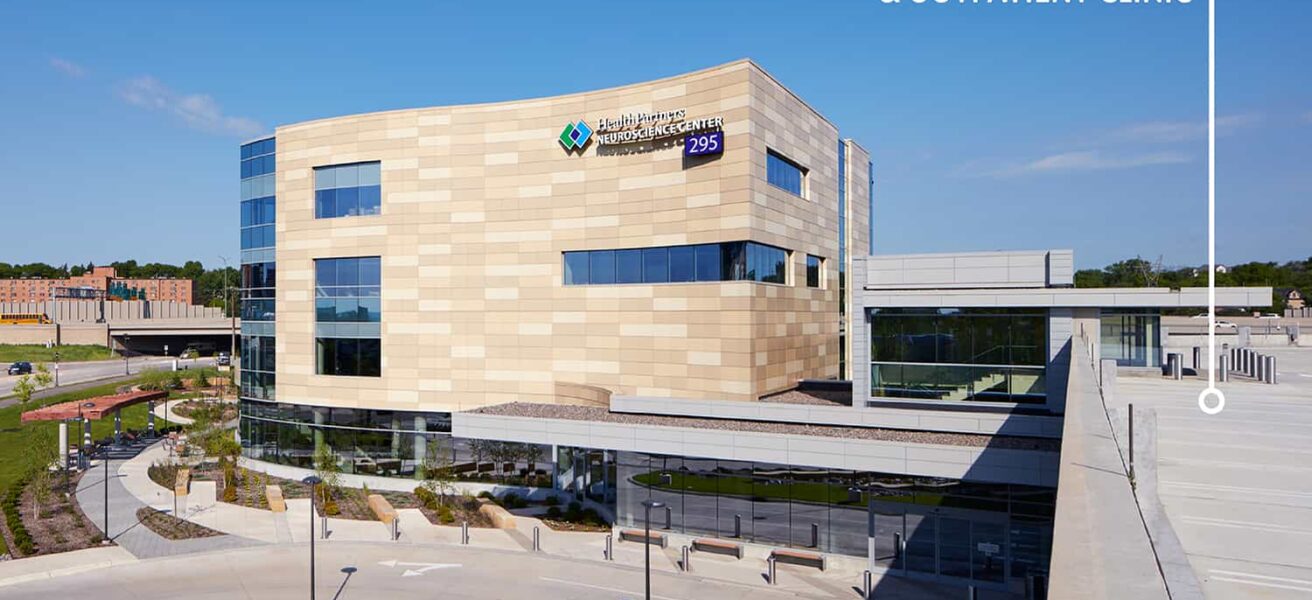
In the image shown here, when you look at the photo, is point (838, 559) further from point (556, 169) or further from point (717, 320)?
point (556, 169)

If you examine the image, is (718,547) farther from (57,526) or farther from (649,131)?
(57,526)

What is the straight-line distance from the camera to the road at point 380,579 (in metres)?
27.5

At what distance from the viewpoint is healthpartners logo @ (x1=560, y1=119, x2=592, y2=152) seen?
133 ft

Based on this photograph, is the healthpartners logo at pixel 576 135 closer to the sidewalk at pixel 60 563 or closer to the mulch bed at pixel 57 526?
the sidewalk at pixel 60 563

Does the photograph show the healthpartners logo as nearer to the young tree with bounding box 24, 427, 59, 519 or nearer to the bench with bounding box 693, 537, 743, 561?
the bench with bounding box 693, 537, 743, 561

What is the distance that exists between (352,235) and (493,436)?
1878cm

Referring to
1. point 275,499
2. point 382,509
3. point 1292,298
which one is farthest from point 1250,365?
point 1292,298

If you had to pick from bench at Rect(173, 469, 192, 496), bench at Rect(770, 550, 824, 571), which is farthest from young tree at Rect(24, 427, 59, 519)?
bench at Rect(770, 550, 824, 571)

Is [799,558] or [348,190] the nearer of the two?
[799,558]

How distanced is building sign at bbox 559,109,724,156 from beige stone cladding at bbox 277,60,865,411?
54 centimetres

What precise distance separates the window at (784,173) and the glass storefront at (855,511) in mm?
14981

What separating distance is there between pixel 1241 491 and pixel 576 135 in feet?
108

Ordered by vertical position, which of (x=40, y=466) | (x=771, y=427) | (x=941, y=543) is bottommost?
(x=40, y=466)

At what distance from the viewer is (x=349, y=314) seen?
46.2m
